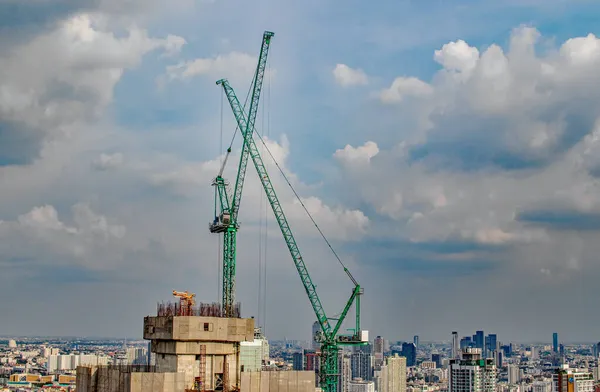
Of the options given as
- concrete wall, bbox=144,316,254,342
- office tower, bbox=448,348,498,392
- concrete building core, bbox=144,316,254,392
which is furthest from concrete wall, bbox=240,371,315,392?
office tower, bbox=448,348,498,392

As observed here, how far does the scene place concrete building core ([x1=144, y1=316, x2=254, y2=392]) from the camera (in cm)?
2378

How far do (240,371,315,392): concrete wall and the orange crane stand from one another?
3320mm

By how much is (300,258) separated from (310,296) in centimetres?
695

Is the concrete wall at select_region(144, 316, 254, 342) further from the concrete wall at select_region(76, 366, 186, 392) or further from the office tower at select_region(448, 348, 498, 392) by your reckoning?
the office tower at select_region(448, 348, 498, 392)

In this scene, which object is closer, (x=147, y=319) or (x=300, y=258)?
(x=147, y=319)

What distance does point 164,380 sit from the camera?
76.1 ft

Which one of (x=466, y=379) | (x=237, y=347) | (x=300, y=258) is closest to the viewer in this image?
(x=237, y=347)

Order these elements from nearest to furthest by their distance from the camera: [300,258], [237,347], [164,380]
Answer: [164,380] < [237,347] < [300,258]

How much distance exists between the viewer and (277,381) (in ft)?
80.8

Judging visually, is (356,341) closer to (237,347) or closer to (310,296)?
(310,296)

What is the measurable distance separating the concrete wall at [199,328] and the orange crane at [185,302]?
150 centimetres

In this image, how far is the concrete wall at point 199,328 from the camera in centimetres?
2367

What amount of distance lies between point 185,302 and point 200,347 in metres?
3.49

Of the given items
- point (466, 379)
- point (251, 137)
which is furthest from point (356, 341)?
point (466, 379)
